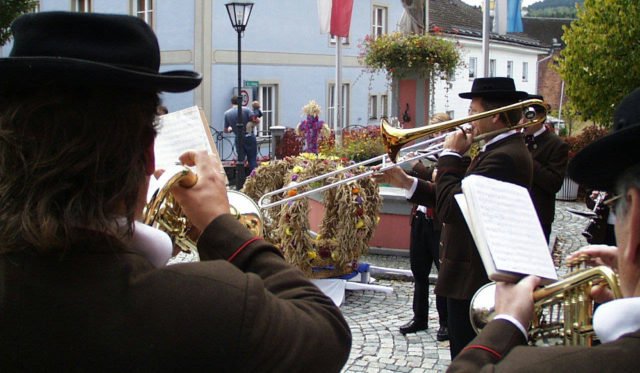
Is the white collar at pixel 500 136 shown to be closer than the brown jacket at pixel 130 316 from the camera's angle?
No

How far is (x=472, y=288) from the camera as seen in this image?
379 cm

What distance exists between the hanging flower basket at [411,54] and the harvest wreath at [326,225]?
9120mm

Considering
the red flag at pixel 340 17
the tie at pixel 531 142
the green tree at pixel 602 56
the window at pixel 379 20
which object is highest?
the window at pixel 379 20

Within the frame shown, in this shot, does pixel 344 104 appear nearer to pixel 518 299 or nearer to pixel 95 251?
pixel 518 299

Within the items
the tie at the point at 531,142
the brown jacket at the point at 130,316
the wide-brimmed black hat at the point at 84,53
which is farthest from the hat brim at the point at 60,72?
the tie at the point at 531,142

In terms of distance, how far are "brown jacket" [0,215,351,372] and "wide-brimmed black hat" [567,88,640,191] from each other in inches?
28.2

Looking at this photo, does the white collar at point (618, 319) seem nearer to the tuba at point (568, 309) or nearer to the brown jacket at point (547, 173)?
the tuba at point (568, 309)

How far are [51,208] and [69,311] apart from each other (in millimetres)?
185

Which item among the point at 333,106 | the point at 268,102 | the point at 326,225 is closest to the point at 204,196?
the point at 326,225

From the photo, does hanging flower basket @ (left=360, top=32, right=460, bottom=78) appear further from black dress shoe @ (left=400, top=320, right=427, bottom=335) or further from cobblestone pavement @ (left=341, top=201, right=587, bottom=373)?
black dress shoe @ (left=400, top=320, right=427, bottom=335)

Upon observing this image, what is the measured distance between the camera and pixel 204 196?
1.64 metres

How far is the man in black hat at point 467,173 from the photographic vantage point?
3795 mm

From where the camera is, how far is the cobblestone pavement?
5105mm

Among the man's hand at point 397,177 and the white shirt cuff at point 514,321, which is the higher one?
the man's hand at point 397,177
